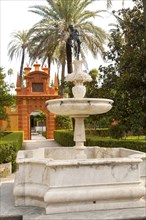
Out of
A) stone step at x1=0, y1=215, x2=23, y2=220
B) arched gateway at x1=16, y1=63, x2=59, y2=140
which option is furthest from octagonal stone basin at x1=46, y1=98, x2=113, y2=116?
arched gateway at x1=16, y1=63, x2=59, y2=140

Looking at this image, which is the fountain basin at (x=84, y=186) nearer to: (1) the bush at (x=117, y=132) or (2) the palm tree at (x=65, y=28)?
(1) the bush at (x=117, y=132)

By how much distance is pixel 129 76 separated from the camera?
1112cm

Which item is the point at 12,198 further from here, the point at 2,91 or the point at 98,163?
the point at 2,91

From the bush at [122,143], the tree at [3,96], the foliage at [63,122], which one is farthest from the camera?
the foliage at [63,122]

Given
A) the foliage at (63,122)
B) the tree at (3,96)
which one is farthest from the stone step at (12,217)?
the foliage at (63,122)

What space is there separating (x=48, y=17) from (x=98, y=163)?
1817cm

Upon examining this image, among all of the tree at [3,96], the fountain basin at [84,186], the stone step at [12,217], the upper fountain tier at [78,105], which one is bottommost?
the stone step at [12,217]

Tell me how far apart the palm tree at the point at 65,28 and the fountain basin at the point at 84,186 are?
15.9 m

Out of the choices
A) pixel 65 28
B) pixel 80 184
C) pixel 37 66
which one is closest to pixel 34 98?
pixel 37 66

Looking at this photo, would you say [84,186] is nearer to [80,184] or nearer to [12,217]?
[80,184]

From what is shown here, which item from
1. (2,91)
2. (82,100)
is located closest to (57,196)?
(82,100)

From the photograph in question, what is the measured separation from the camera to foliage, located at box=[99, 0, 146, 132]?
438 inches

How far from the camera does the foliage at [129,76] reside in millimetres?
11117

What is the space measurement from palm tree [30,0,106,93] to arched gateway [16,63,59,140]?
9.63 metres
